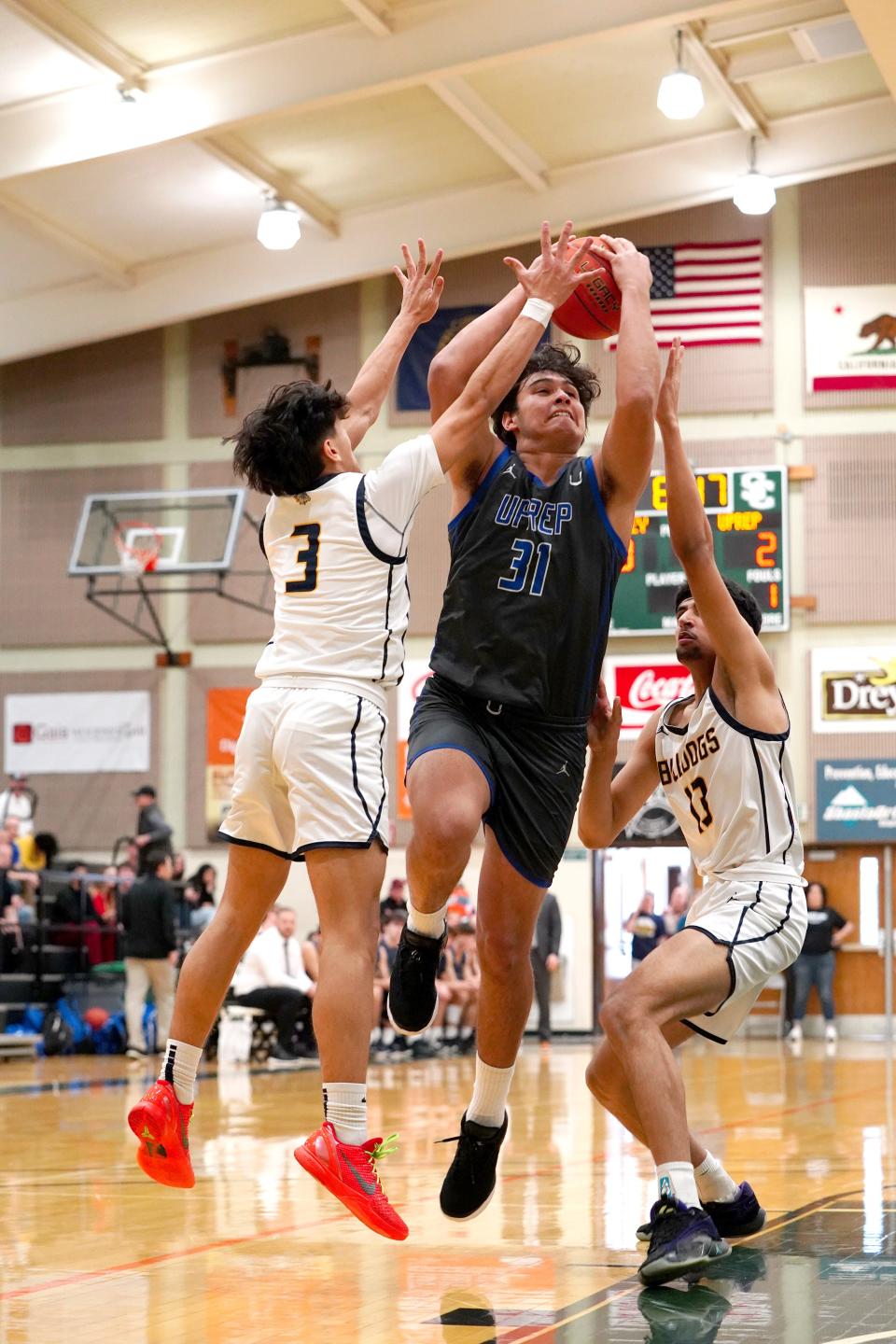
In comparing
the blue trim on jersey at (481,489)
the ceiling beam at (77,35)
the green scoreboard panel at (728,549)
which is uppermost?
the ceiling beam at (77,35)

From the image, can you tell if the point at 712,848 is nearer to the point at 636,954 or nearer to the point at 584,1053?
the point at 584,1053

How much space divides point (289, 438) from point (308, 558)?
11.8 inches

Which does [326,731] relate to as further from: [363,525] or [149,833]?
[149,833]

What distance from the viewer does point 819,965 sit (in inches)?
786

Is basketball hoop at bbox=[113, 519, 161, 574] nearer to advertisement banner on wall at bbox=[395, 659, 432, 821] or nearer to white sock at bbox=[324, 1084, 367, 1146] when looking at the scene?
advertisement banner on wall at bbox=[395, 659, 432, 821]

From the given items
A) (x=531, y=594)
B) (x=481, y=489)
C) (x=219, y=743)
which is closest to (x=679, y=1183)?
(x=531, y=594)

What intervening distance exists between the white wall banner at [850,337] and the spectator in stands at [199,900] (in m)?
9.83

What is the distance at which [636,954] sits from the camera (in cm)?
2008

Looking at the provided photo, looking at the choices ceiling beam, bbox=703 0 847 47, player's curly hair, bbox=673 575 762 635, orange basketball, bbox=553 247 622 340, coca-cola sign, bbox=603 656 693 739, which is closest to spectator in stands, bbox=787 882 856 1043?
coca-cola sign, bbox=603 656 693 739

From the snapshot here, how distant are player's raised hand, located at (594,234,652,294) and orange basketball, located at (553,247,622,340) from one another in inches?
1.8

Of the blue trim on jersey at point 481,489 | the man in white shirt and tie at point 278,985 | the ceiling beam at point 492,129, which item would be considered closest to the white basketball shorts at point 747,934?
the blue trim on jersey at point 481,489

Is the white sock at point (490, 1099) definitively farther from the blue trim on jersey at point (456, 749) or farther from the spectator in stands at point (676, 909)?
the spectator in stands at point (676, 909)

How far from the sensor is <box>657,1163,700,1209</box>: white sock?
4027 millimetres

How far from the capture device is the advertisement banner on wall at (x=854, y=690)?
68.3ft
